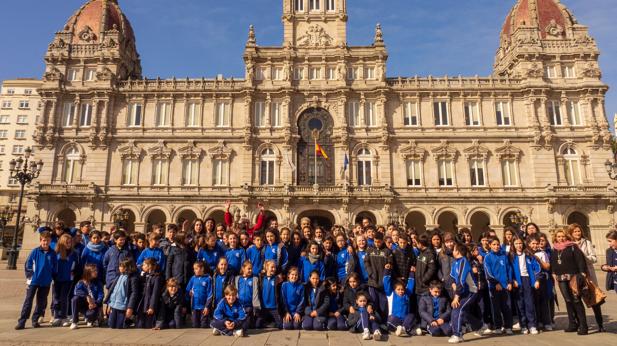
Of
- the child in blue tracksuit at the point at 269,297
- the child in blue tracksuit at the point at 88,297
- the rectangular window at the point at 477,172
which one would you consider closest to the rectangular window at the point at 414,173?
the rectangular window at the point at 477,172

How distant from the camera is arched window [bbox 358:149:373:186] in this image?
112 feet

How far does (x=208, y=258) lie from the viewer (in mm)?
10695

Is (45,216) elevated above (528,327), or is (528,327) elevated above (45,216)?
(45,216)

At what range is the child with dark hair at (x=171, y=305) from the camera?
9.78 meters

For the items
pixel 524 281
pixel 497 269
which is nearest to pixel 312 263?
pixel 497 269

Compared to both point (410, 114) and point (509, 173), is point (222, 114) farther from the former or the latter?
point (509, 173)

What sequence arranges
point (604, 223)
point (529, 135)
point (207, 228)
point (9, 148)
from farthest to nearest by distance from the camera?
point (9, 148)
point (529, 135)
point (604, 223)
point (207, 228)

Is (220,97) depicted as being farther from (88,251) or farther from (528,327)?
(528,327)

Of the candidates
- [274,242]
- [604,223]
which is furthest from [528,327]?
[604,223]

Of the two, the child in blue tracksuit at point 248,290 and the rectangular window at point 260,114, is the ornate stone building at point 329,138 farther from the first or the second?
the child in blue tracksuit at point 248,290

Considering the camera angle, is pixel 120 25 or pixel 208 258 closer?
pixel 208 258

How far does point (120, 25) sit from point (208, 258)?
126 ft

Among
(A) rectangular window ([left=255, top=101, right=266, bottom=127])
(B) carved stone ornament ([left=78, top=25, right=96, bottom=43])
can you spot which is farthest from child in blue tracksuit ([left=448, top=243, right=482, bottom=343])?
(B) carved stone ornament ([left=78, top=25, right=96, bottom=43])

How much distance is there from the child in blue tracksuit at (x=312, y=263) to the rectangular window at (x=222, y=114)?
2686 centimetres
